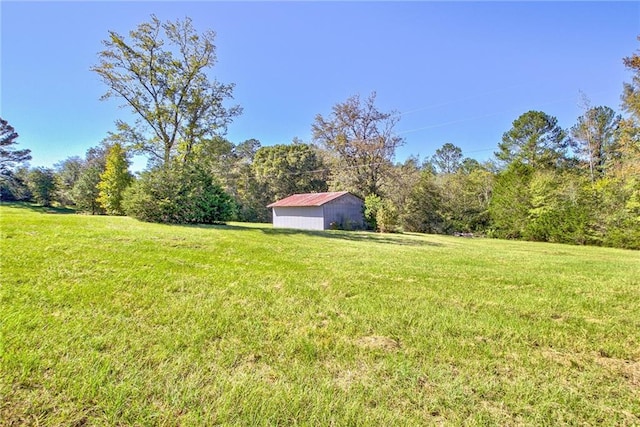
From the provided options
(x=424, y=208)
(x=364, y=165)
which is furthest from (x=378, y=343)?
(x=364, y=165)

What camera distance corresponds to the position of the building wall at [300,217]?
21812mm

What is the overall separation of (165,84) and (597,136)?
32.5 meters

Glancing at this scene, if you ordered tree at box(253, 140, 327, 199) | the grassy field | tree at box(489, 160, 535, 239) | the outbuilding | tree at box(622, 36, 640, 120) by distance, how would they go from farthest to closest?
tree at box(253, 140, 327, 199) < the outbuilding < tree at box(489, 160, 535, 239) < tree at box(622, 36, 640, 120) < the grassy field

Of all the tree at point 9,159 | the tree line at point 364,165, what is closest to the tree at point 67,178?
the tree line at point 364,165

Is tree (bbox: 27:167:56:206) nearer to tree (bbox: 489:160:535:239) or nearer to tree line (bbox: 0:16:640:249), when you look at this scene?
tree line (bbox: 0:16:640:249)

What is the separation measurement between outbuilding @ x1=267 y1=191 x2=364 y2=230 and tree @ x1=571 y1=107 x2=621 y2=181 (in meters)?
18.4

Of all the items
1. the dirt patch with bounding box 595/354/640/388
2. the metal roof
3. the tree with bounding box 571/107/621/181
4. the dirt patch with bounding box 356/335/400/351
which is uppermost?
the tree with bounding box 571/107/621/181

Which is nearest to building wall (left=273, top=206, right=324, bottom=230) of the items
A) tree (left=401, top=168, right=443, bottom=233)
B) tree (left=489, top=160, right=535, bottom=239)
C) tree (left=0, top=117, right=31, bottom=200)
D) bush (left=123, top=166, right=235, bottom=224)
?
tree (left=401, top=168, right=443, bottom=233)

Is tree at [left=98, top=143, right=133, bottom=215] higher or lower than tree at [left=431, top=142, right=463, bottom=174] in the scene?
lower

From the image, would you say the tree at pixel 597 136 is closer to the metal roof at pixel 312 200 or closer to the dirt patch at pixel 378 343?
the metal roof at pixel 312 200

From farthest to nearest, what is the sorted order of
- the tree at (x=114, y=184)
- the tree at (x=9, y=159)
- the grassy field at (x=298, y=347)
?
the tree at (x=9, y=159)
the tree at (x=114, y=184)
the grassy field at (x=298, y=347)

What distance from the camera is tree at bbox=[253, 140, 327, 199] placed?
3350 cm

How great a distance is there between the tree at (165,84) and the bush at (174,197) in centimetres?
140

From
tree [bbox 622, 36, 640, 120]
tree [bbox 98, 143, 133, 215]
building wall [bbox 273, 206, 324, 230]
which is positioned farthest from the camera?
building wall [bbox 273, 206, 324, 230]
